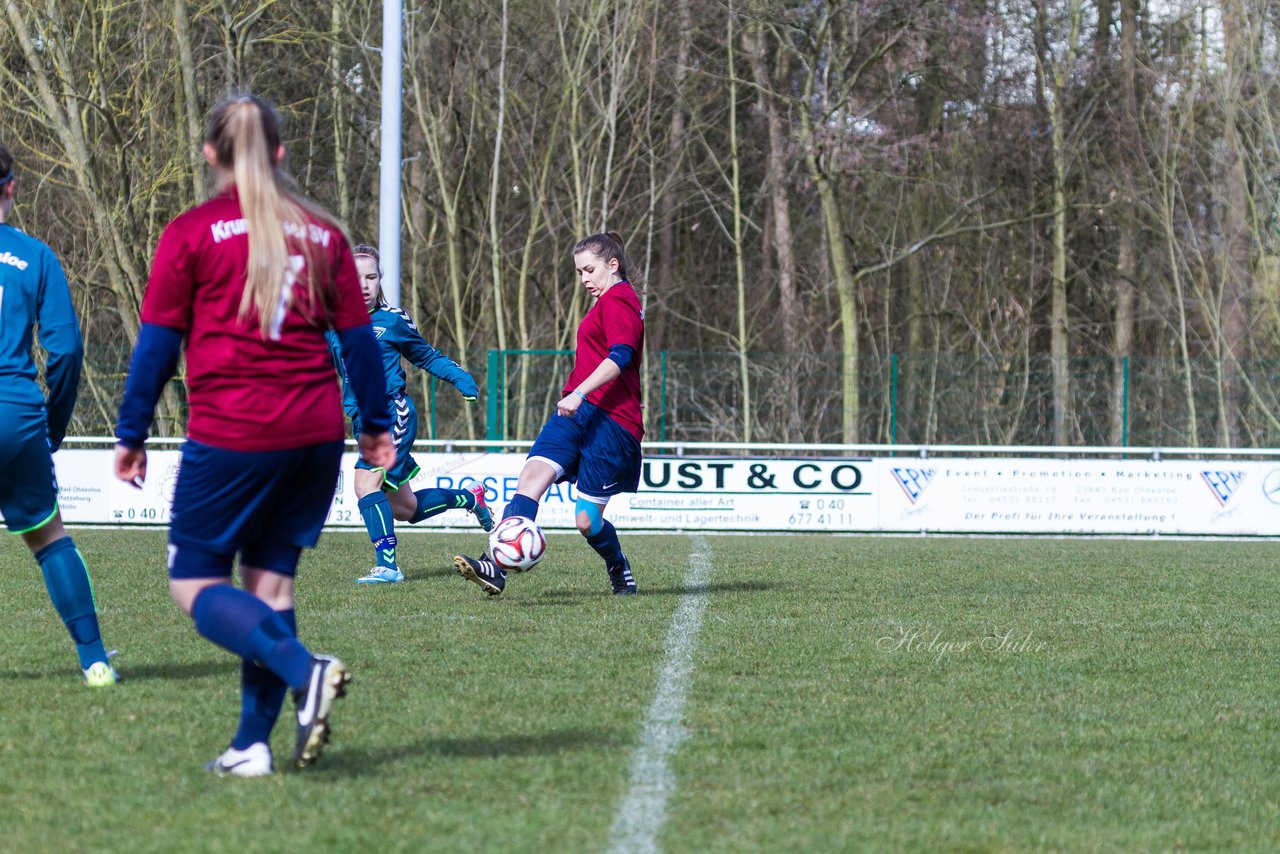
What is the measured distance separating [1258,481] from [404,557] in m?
9.82

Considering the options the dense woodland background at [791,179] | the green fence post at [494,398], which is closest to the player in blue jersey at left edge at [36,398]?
the green fence post at [494,398]

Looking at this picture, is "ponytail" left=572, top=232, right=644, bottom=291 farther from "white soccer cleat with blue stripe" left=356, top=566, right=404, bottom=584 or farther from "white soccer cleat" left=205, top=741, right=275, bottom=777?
"white soccer cleat" left=205, top=741, right=275, bottom=777

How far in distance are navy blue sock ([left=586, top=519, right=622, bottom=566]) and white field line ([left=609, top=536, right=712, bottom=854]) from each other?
0.84 metres

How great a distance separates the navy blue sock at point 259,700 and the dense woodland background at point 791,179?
53.4 feet

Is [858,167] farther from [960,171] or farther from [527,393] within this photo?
[527,393]

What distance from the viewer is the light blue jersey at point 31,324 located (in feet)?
17.5

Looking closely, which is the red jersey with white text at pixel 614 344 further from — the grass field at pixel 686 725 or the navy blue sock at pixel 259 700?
the navy blue sock at pixel 259 700

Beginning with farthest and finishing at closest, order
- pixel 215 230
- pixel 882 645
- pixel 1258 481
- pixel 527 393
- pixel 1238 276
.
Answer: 1. pixel 1238 276
2. pixel 527 393
3. pixel 1258 481
4. pixel 882 645
5. pixel 215 230

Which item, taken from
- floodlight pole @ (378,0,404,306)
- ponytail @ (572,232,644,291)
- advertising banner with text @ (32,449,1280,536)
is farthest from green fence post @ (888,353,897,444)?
ponytail @ (572,232,644,291)

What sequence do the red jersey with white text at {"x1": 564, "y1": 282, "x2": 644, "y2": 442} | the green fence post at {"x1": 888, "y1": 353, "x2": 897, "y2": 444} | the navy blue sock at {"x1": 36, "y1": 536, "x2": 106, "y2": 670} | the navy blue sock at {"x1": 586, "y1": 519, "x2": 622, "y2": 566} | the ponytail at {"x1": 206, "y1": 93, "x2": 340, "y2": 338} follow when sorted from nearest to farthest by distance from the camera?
the ponytail at {"x1": 206, "y1": 93, "x2": 340, "y2": 338} < the navy blue sock at {"x1": 36, "y1": 536, "x2": 106, "y2": 670} < the red jersey with white text at {"x1": 564, "y1": 282, "x2": 644, "y2": 442} < the navy blue sock at {"x1": 586, "y1": 519, "x2": 622, "y2": 566} < the green fence post at {"x1": 888, "y1": 353, "x2": 897, "y2": 444}

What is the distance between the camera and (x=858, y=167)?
84.5 feet

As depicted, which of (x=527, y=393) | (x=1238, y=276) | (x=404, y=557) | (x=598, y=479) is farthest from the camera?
(x=1238, y=276)

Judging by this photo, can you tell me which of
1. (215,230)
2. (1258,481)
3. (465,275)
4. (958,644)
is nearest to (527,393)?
(465,275)

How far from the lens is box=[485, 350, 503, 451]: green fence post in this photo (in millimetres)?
20281
